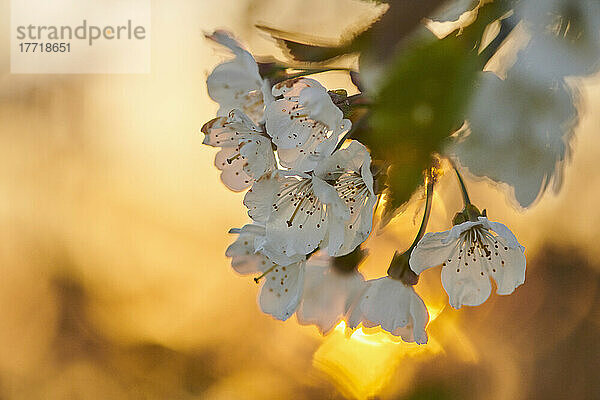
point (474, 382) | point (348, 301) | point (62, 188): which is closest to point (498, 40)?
point (348, 301)

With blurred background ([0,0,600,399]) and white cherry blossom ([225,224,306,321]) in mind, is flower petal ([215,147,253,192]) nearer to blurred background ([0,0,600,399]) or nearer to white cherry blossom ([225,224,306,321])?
white cherry blossom ([225,224,306,321])

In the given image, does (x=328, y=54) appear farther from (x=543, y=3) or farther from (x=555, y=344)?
(x=555, y=344)

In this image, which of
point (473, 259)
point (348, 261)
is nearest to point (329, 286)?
point (348, 261)

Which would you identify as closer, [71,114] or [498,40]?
[498,40]

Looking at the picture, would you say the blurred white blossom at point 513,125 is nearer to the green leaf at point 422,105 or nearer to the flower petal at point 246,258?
the green leaf at point 422,105

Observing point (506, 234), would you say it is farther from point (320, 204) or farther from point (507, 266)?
point (320, 204)

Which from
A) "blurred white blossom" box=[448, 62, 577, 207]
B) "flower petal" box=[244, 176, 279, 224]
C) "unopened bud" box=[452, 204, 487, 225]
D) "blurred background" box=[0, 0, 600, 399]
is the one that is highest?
"blurred white blossom" box=[448, 62, 577, 207]

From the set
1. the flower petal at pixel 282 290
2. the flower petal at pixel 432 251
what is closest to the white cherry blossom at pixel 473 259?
the flower petal at pixel 432 251

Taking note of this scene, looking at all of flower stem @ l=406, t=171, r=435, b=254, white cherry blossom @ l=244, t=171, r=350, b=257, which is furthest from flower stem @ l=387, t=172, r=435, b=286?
white cherry blossom @ l=244, t=171, r=350, b=257
